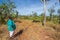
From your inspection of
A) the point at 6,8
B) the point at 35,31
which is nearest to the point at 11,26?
the point at 6,8

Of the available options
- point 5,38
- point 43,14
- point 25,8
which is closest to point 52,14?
point 43,14

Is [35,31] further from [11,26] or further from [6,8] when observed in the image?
[6,8]

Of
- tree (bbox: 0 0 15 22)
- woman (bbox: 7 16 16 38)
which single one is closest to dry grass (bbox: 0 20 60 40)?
woman (bbox: 7 16 16 38)

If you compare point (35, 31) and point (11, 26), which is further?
point (35, 31)

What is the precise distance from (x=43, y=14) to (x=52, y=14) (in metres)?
0.25

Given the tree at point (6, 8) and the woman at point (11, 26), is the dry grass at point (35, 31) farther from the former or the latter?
the tree at point (6, 8)

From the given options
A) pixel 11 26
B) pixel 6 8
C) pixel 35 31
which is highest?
pixel 6 8

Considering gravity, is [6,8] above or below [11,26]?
above

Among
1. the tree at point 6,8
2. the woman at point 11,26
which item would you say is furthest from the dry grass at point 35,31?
the tree at point 6,8

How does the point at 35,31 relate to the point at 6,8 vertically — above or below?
below

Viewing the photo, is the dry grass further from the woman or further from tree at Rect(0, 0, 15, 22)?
tree at Rect(0, 0, 15, 22)

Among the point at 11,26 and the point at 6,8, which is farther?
the point at 6,8

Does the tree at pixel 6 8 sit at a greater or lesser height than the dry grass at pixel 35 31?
greater

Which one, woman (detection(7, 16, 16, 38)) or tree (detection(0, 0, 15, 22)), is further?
tree (detection(0, 0, 15, 22))
